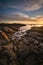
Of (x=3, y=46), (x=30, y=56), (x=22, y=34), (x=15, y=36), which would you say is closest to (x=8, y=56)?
(x=3, y=46)

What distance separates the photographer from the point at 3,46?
8359mm

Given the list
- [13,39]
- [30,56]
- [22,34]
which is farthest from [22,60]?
[22,34]

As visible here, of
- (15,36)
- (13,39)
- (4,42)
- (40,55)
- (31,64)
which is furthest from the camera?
(15,36)

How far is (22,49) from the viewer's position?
27.7 ft

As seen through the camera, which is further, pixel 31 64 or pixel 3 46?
pixel 3 46

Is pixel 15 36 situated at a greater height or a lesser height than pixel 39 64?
greater

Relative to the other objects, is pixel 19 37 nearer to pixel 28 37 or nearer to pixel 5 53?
pixel 28 37

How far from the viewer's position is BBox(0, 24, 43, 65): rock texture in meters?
7.68

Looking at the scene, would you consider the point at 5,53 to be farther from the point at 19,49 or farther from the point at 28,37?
the point at 28,37

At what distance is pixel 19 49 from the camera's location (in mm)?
8539

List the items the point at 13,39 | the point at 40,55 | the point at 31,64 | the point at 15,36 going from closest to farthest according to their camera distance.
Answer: the point at 31,64
the point at 40,55
the point at 13,39
the point at 15,36

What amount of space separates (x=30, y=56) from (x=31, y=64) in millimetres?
628

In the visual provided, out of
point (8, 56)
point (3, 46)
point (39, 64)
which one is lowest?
point (39, 64)

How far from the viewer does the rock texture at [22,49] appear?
7684 mm
